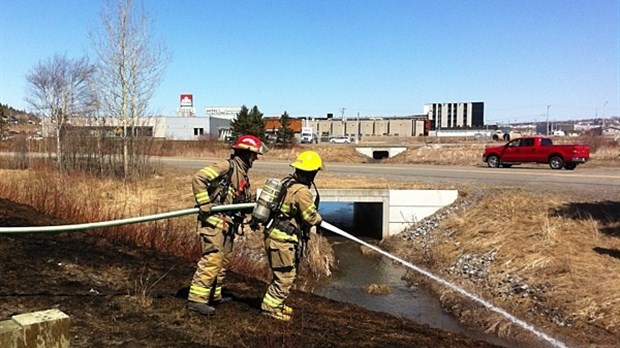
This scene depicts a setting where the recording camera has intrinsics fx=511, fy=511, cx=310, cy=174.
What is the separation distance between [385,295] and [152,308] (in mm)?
7018

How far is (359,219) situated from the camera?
21.2 metres

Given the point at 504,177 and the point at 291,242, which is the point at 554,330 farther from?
the point at 504,177

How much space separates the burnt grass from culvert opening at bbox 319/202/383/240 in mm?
10942

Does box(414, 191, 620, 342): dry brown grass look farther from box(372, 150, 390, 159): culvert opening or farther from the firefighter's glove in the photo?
box(372, 150, 390, 159): culvert opening

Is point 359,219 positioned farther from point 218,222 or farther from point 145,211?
point 218,222

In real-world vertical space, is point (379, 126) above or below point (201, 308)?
above

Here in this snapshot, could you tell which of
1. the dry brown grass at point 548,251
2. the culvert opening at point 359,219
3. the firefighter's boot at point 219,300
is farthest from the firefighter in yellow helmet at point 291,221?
the culvert opening at point 359,219

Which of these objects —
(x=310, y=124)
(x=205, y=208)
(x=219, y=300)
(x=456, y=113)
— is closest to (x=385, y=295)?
(x=219, y=300)

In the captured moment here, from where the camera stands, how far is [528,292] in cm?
1009

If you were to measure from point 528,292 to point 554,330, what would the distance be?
1534 millimetres

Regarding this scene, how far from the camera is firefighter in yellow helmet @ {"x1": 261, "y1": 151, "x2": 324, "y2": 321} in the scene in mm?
5062

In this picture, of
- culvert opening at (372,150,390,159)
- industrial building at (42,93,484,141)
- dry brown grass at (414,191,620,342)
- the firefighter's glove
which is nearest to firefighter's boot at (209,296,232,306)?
the firefighter's glove

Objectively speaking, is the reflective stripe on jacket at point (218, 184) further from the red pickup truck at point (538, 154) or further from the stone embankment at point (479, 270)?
the red pickup truck at point (538, 154)

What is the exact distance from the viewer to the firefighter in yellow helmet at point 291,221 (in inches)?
199
